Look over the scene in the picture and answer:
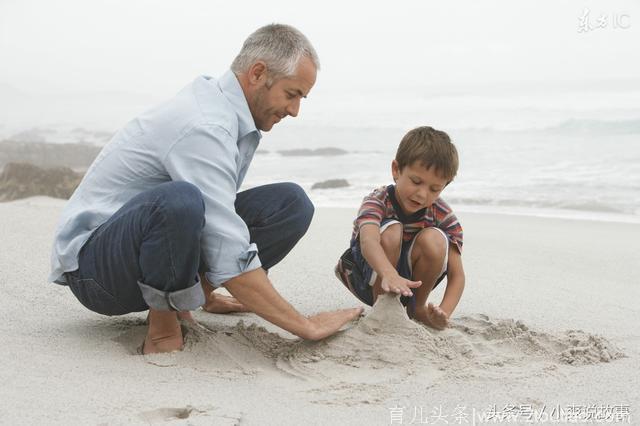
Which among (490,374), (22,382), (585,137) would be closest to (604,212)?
(490,374)

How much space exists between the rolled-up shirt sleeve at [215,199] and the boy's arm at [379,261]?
53 centimetres

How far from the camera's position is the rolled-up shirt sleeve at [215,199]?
7.36 ft

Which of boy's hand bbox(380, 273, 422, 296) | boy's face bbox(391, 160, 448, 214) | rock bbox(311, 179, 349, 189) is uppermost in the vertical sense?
boy's face bbox(391, 160, 448, 214)

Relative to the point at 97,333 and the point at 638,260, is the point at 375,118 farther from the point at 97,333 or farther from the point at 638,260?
the point at 97,333

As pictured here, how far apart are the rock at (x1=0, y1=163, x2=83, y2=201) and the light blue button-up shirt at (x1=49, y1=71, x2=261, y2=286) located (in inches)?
189

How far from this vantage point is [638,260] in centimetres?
454

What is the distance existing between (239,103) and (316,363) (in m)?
0.92

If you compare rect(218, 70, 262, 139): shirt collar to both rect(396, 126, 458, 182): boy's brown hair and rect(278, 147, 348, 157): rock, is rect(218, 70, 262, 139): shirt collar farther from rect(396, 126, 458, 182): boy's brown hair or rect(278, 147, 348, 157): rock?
rect(278, 147, 348, 157): rock

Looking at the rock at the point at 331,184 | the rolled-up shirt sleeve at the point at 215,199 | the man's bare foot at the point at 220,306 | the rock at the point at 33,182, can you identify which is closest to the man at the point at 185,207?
the rolled-up shirt sleeve at the point at 215,199

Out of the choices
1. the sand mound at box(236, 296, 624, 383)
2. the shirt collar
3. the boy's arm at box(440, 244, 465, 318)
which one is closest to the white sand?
the sand mound at box(236, 296, 624, 383)

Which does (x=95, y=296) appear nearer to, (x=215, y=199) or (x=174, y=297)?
(x=174, y=297)

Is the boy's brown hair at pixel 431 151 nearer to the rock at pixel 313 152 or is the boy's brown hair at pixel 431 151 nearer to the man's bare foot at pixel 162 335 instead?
the man's bare foot at pixel 162 335

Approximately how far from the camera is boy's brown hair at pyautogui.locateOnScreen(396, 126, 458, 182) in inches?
107

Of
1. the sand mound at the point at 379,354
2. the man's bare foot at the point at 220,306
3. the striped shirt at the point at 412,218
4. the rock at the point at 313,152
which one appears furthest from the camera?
the rock at the point at 313,152
